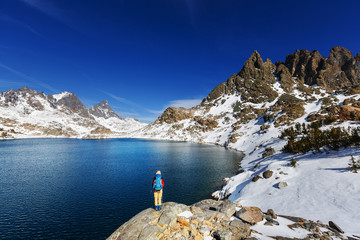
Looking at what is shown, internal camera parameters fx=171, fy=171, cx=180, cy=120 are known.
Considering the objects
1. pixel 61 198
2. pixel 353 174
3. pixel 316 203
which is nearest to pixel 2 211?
pixel 61 198

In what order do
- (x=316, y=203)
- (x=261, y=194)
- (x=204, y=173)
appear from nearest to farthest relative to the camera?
(x=316, y=203) < (x=261, y=194) < (x=204, y=173)

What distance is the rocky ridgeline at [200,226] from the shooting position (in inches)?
488

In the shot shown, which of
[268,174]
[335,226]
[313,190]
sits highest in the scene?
[268,174]

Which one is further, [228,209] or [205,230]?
[228,209]

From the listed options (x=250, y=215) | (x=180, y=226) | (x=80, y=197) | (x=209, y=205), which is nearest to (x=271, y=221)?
(x=250, y=215)

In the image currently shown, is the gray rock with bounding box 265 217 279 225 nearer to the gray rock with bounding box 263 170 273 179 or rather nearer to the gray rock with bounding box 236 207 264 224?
the gray rock with bounding box 236 207 264 224

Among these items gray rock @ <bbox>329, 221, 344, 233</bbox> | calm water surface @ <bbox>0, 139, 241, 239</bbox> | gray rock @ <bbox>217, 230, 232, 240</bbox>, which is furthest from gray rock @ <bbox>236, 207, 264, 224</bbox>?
calm water surface @ <bbox>0, 139, 241, 239</bbox>

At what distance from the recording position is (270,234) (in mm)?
12688

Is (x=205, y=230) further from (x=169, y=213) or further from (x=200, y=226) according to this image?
(x=169, y=213)

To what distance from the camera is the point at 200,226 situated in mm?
13062

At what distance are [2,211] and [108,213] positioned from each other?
47.9 feet

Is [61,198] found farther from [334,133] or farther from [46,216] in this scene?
[334,133]

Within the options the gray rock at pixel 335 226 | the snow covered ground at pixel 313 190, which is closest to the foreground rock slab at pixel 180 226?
the gray rock at pixel 335 226

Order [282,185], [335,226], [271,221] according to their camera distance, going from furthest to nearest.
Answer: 1. [282,185]
2. [271,221]
3. [335,226]
